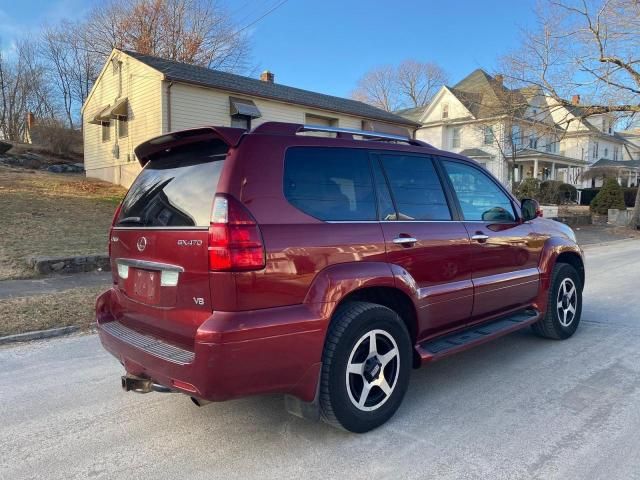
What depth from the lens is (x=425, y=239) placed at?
11.9ft

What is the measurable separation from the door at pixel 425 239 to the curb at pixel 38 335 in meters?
4.31

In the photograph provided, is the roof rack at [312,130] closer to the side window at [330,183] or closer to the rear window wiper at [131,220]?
the side window at [330,183]

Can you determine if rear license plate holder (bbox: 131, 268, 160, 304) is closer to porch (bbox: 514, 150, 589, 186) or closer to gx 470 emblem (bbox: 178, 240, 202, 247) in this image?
gx 470 emblem (bbox: 178, 240, 202, 247)

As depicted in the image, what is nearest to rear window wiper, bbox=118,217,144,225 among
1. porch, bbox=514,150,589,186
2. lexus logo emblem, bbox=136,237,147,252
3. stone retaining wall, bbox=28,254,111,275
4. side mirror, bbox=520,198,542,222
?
lexus logo emblem, bbox=136,237,147,252

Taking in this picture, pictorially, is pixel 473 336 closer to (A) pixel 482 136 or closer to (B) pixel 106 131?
(B) pixel 106 131

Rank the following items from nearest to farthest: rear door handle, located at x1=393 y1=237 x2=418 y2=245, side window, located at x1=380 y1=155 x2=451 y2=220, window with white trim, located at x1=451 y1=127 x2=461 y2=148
→ 1. rear door handle, located at x1=393 y1=237 x2=418 y2=245
2. side window, located at x1=380 y1=155 x2=451 y2=220
3. window with white trim, located at x1=451 y1=127 x2=461 y2=148

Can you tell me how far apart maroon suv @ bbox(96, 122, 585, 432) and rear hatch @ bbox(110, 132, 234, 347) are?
0.04 ft

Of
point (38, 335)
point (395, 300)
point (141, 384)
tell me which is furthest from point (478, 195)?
point (38, 335)

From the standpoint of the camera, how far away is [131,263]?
3.29 metres

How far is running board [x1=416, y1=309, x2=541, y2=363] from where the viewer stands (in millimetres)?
3654

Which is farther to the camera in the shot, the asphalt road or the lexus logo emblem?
the lexus logo emblem

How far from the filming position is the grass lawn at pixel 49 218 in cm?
954

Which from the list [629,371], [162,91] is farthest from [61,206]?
[629,371]

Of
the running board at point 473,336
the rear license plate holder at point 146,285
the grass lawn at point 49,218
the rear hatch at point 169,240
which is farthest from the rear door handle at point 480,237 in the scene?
the grass lawn at point 49,218
